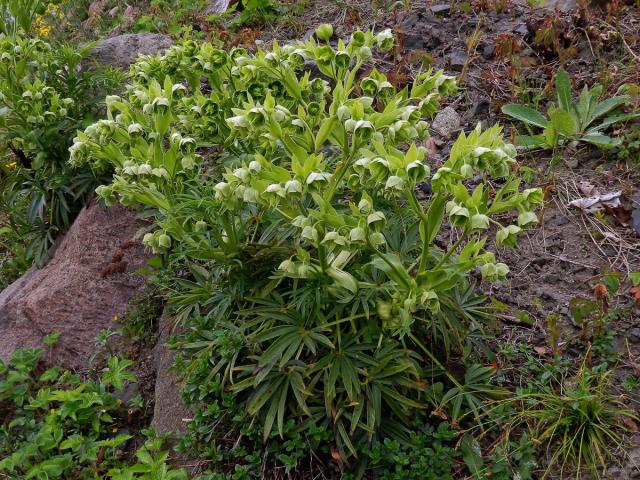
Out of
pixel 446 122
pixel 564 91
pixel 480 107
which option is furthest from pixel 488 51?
pixel 564 91

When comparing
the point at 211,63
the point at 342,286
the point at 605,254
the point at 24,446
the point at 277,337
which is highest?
the point at 211,63

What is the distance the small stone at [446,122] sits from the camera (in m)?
3.87

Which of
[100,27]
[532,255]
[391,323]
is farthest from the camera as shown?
[100,27]

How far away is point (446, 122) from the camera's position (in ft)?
12.8

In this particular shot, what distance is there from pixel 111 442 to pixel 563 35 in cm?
370

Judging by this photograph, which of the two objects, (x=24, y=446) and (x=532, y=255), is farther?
(x=532, y=255)

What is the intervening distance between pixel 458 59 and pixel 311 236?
2.83 meters

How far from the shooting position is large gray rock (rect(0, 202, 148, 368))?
3.51m

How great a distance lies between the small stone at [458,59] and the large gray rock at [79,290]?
2389 mm

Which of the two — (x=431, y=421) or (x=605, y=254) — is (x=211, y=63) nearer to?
(x=431, y=421)

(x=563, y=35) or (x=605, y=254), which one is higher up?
(x=563, y=35)

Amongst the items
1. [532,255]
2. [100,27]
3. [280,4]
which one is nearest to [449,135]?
[532,255]

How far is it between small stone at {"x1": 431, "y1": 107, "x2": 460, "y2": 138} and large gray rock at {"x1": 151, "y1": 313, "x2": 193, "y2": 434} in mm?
2009

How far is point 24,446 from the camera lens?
9.21ft
